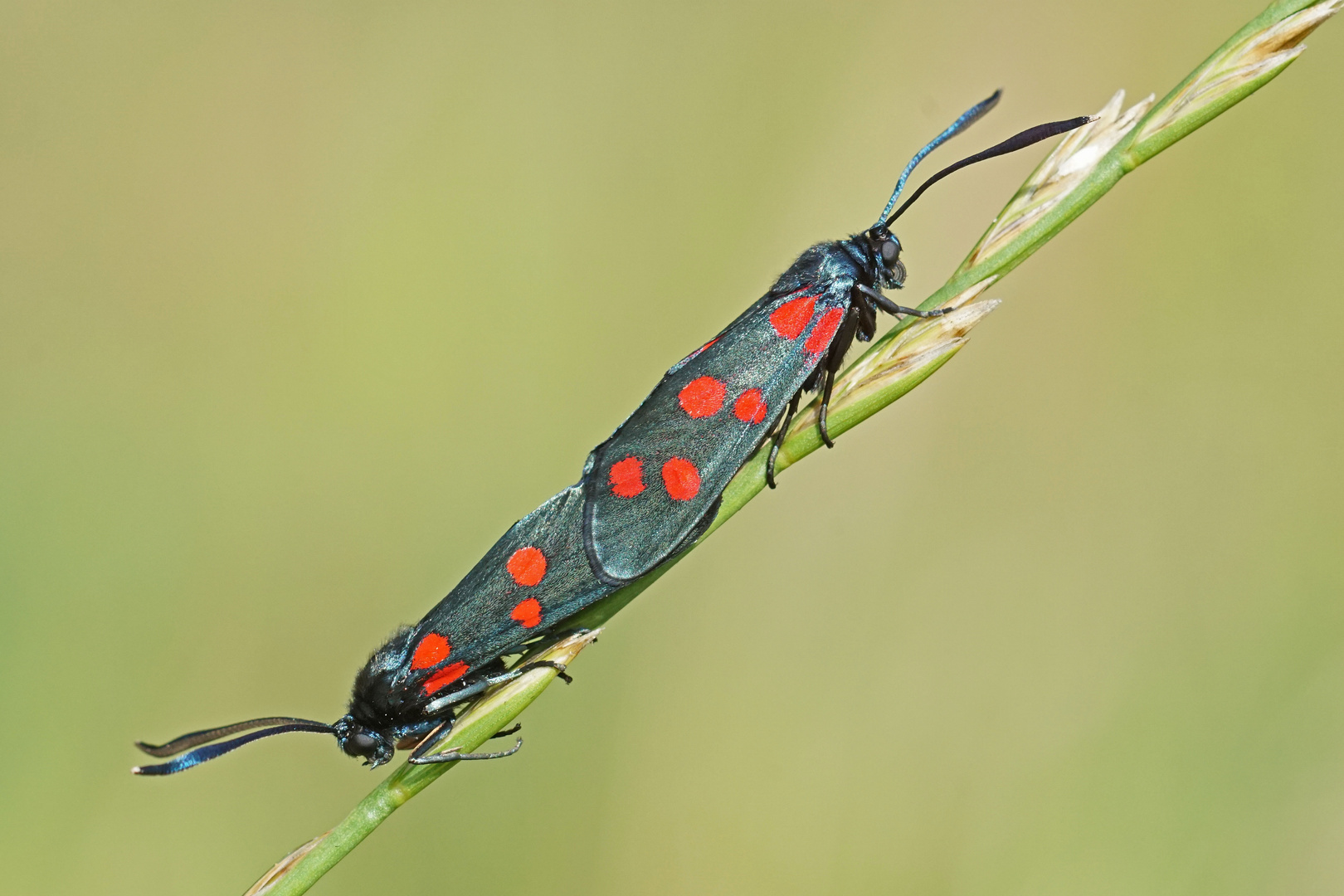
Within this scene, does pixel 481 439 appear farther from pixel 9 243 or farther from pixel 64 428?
pixel 9 243

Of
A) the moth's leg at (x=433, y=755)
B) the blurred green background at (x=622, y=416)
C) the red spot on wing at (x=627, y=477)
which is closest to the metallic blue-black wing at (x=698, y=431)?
the red spot on wing at (x=627, y=477)

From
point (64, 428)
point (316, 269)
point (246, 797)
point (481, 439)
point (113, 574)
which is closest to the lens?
point (246, 797)

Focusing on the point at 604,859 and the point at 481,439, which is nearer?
the point at 604,859

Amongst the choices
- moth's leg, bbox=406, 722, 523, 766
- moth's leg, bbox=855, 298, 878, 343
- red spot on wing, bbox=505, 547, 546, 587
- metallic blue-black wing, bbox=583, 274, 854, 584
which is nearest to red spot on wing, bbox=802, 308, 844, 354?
metallic blue-black wing, bbox=583, 274, 854, 584

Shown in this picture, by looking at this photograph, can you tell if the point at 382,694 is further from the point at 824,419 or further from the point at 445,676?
the point at 824,419

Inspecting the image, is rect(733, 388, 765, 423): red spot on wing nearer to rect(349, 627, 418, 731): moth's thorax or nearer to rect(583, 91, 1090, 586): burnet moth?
rect(583, 91, 1090, 586): burnet moth

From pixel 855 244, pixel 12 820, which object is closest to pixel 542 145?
pixel 855 244
